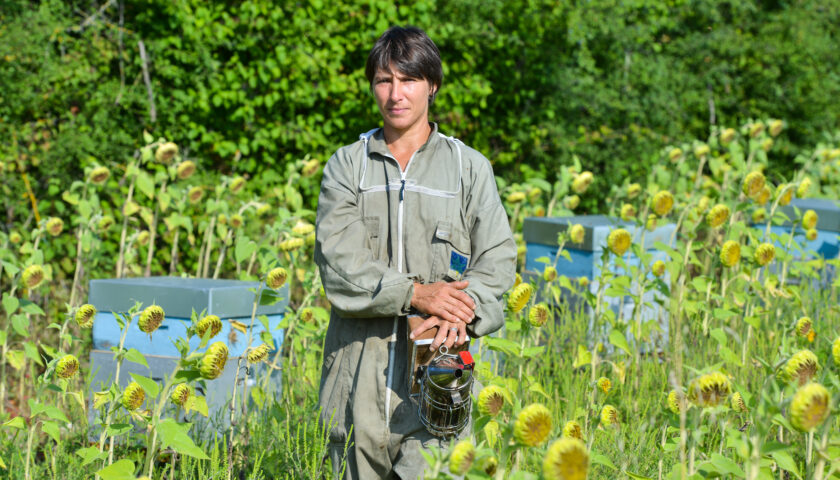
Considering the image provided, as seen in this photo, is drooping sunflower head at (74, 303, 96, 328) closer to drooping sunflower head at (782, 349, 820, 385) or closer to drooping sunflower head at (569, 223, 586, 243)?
drooping sunflower head at (782, 349, 820, 385)

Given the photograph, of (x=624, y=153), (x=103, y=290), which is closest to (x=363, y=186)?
(x=103, y=290)

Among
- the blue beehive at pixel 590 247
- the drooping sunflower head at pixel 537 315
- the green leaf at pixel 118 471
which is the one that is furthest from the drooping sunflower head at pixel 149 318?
the blue beehive at pixel 590 247

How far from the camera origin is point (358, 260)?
211cm

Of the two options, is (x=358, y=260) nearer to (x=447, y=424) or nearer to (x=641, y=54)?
(x=447, y=424)

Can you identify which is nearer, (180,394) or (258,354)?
(180,394)

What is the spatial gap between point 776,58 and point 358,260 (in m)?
5.86

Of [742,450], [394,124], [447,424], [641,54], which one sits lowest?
[447,424]

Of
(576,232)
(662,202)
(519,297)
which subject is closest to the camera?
(519,297)

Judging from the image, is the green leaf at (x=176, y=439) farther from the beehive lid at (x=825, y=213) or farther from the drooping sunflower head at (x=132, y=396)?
Answer: the beehive lid at (x=825, y=213)

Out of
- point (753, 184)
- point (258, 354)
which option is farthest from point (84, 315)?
point (753, 184)

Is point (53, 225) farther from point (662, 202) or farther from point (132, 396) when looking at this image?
point (662, 202)

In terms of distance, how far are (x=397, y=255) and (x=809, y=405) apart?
108cm

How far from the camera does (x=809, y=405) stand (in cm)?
137

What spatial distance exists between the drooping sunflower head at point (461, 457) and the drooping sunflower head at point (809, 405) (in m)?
0.51
